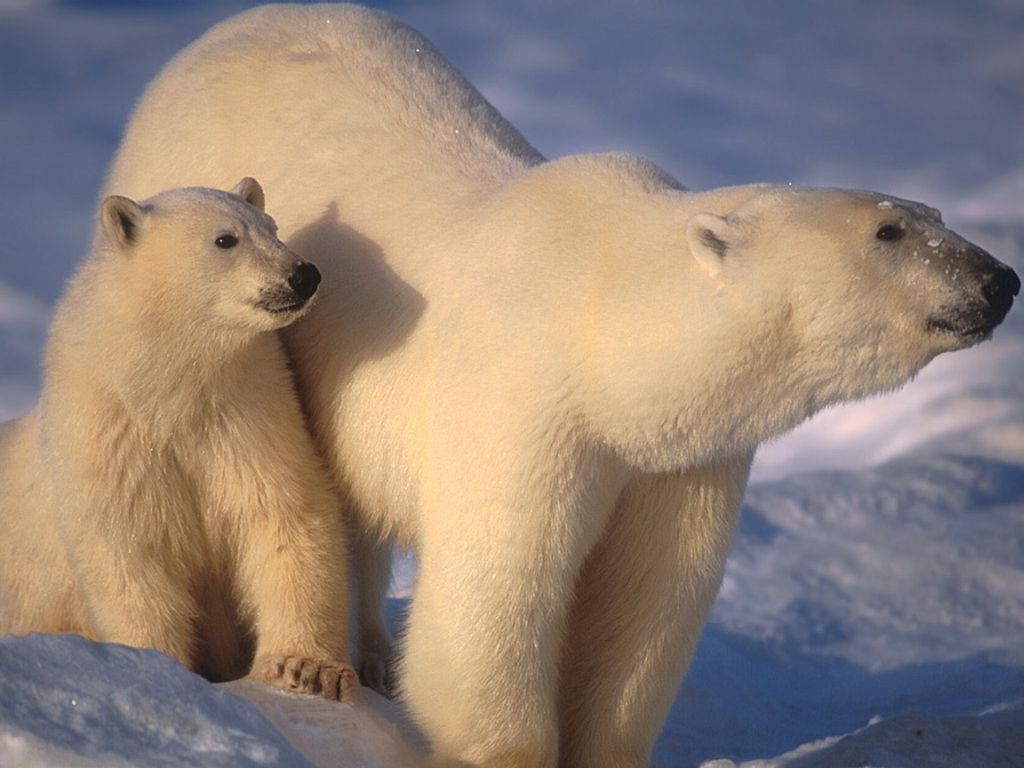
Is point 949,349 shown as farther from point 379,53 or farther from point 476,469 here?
point 379,53

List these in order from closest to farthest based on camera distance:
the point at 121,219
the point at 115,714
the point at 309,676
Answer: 1. the point at 115,714
2. the point at 121,219
3. the point at 309,676

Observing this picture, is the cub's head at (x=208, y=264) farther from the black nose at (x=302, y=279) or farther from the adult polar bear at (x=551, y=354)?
the adult polar bear at (x=551, y=354)

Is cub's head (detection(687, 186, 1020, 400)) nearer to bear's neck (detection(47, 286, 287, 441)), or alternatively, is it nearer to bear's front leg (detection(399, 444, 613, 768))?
bear's front leg (detection(399, 444, 613, 768))

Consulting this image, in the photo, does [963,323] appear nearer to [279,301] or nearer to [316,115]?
[279,301]

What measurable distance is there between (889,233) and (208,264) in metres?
2.14

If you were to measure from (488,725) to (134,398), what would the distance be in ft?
5.14

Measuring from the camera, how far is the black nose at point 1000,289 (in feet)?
14.0

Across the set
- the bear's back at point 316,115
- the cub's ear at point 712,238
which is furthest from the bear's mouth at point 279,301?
the cub's ear at point 712,238

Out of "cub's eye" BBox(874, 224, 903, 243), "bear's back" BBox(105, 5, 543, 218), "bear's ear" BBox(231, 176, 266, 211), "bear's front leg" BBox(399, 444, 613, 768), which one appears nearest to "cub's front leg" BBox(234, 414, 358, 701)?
"bear's front leg" BBox(399, 444, 613, 768)

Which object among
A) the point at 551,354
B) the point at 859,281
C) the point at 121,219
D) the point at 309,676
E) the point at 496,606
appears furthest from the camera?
the point at 309,676

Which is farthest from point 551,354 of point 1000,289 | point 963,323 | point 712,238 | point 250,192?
point 250,192

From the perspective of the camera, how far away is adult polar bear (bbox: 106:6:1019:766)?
14.1 feet

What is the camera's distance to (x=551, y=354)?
451 cm

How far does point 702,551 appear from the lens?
497 centimetres
